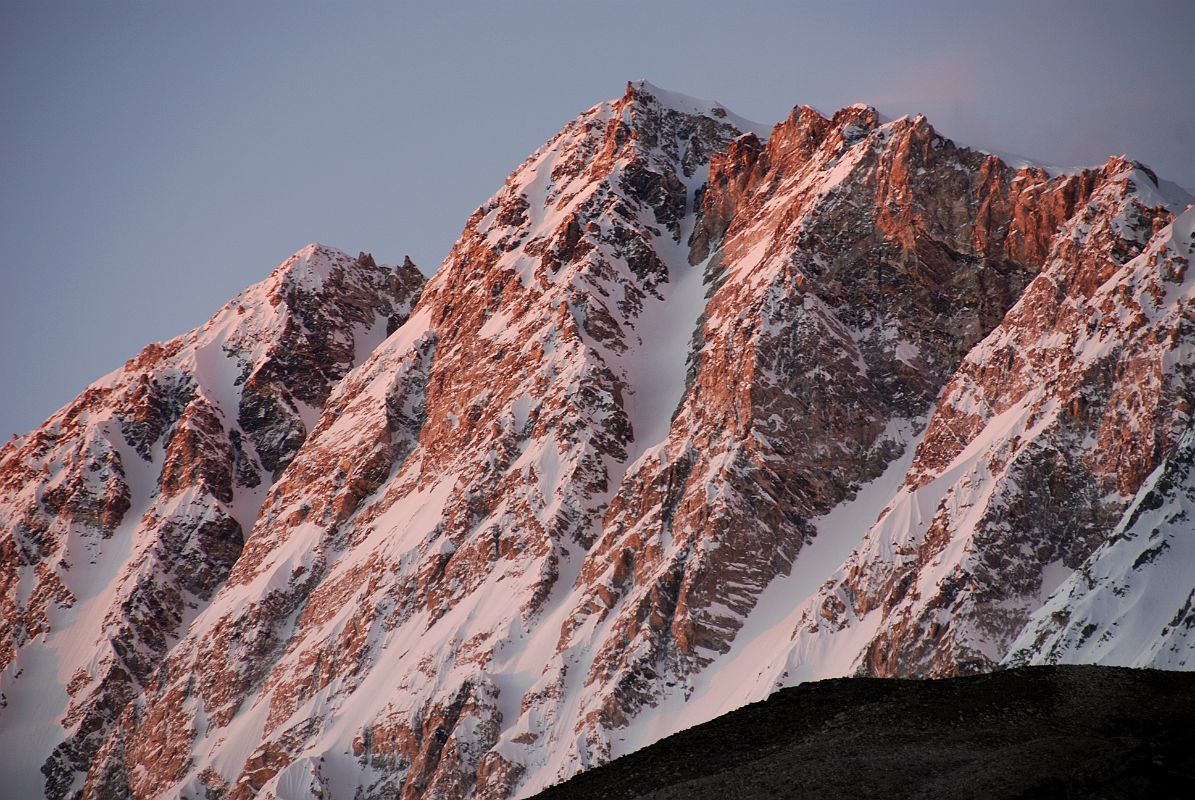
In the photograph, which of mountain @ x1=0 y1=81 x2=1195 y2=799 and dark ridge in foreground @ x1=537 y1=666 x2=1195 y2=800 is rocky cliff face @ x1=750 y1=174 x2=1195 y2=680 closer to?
mountain @ x1=0 y1=81 x2=1195 y2=799

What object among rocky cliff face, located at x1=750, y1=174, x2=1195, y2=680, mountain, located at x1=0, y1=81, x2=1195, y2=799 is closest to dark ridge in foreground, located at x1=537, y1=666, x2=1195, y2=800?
mountain, located at x1=0, y1=81, x2=1195, y2=799

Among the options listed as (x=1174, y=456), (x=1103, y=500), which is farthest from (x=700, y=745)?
(x=1103, y=500)

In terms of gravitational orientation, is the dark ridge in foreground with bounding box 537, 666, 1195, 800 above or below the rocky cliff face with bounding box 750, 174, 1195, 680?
below

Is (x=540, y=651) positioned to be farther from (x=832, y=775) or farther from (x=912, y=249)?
(x=832, y=775)

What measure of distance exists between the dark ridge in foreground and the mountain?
4561 cm

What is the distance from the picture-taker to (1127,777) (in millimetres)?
34031

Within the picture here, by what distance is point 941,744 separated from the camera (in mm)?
39875

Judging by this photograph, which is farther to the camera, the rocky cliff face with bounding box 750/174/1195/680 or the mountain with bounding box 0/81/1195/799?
the mountain with bounding box 0/81/1195/799

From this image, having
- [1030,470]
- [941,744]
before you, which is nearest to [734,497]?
[1030,470]

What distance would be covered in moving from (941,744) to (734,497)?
4088 inches

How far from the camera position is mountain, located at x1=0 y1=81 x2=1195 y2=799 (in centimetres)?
11562

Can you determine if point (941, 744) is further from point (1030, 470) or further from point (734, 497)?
point (734, 497)

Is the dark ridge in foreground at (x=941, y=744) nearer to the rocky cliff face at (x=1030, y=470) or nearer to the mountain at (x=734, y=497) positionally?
the mountain at (x=734, y=497)

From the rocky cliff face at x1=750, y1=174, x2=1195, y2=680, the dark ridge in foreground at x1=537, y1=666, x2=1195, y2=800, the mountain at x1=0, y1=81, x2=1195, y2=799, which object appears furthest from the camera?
the mountain at x1=0, y1=81, x2=1195, y2=799
